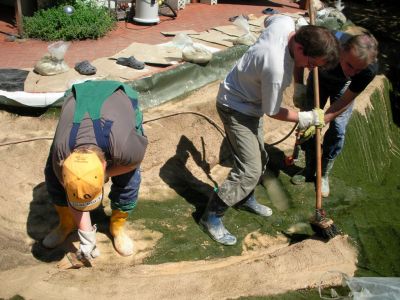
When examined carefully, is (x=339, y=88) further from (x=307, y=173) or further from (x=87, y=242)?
(x=87, y=242)

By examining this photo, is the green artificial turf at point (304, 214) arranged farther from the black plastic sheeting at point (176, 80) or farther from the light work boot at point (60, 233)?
the black plastic sheeting at point (176, 80)

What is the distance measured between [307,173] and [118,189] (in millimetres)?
2124

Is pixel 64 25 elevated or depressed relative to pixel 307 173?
elevated

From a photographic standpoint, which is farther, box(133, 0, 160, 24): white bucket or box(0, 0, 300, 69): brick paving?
box(133, 0, 160, 24): white bucket

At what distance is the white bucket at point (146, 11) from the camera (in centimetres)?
634

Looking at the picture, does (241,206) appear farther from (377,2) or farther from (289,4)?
(377,2)

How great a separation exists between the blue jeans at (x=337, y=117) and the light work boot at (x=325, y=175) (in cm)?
5

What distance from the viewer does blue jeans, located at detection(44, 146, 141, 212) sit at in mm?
2786

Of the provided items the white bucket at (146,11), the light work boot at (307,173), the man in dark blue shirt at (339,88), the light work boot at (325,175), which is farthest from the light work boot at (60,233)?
the white bucket at (146,11)

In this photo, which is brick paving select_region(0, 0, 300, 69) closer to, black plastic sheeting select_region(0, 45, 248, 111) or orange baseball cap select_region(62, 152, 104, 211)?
black plastic sheeting select_region(0, 45, 248, 111)

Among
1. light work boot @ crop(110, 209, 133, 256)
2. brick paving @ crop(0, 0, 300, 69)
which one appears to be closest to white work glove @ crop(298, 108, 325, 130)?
light work boot @ crop(110, 209, 133, 256)

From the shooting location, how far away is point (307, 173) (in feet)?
14.3

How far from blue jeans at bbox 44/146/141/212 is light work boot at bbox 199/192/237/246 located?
68 cm

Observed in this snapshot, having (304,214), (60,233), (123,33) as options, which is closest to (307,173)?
(304,214)
